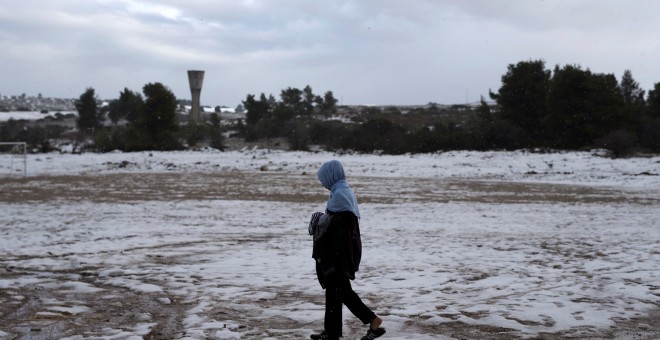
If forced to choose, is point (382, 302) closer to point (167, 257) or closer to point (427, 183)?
point (167, 257)

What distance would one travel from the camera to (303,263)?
897 cm

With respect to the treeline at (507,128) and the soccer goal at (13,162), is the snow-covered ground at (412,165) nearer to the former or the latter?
the soccer goal at (13,162)

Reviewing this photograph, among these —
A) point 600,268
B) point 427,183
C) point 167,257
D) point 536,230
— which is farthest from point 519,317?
point 427,183

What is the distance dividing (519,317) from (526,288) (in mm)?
1408

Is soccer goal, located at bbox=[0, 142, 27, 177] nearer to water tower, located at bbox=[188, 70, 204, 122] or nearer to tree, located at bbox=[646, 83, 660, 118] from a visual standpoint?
water tower, located at bbox=[188, 70, 204, 122]

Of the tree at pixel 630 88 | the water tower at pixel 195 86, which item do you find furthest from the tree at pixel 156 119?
the tree at pixel 630 88

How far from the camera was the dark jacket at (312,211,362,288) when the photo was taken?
4.91 metres

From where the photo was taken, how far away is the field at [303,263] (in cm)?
582

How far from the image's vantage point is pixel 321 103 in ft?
253

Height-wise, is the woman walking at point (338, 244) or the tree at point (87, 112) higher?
the tree at point (87, 112)

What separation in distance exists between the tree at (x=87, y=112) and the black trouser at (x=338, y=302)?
69692 mm

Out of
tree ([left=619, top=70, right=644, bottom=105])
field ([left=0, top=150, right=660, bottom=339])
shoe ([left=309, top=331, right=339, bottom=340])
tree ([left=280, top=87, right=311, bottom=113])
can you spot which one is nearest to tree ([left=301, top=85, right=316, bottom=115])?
tree ([left=280, top=87, right=311, bottom=113])

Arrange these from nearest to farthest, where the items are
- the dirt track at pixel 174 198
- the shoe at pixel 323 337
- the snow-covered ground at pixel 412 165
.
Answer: the shoe at pixel 323 337
the dirt track at pixel 174 198
the snow-covered ground at pixel 412 165

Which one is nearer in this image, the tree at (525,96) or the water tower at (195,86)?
the tree at (525,96)
